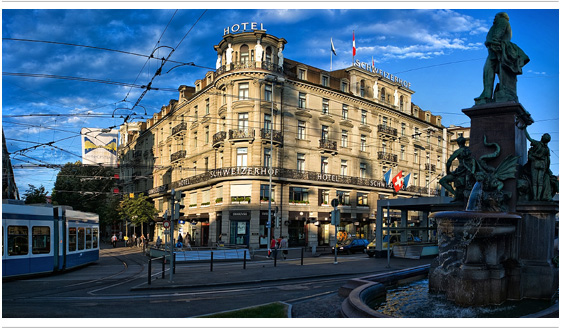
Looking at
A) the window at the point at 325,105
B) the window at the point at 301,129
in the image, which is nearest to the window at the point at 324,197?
the window at the point at 301,129

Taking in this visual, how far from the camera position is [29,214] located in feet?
59.7

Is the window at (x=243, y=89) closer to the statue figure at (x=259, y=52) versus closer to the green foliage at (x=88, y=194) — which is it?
the statue figure at (x=259, y=52)

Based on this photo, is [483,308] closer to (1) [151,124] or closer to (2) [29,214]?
(2) [29,214]

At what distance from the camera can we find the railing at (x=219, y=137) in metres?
41.4

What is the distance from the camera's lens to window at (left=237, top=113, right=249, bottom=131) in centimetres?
4059

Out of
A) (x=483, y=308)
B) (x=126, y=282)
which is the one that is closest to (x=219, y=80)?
(x=126, y=282)

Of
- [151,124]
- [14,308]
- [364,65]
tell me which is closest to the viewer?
[14,308]

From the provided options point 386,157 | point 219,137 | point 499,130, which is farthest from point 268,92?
point 499,130

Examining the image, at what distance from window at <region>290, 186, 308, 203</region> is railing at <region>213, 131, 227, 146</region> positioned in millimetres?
7514

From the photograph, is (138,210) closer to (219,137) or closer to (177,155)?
(177,155)

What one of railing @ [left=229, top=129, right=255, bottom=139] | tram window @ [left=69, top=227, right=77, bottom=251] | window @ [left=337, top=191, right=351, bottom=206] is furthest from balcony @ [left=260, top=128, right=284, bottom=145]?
tram window @ [left=69, top=227, right=77, bottom=251]

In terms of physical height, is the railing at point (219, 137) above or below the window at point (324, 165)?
above

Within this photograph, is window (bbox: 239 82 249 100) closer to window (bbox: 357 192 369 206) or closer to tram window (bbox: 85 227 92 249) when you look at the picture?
window (bbox: 357 192 369 206)

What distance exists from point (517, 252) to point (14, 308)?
11603 millimetres
